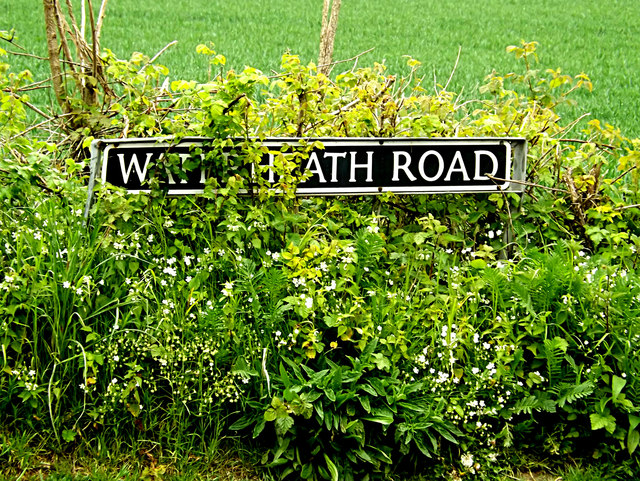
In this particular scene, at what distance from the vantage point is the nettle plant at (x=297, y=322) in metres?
2.82

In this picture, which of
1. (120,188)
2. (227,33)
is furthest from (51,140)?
(227,33)

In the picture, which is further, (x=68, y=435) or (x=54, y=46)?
(x=54, y=46)

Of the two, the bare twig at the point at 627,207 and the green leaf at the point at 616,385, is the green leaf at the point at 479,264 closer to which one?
the green leaf at the point at 616,385

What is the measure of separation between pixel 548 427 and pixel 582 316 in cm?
50

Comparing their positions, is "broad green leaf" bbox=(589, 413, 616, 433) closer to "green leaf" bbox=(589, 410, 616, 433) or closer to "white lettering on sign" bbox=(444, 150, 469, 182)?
"green leaf" bbox=(589, 410, 616, 433)

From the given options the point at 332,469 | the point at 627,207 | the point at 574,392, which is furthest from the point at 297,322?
the point at 627,207

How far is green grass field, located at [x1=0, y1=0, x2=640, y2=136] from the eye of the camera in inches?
448

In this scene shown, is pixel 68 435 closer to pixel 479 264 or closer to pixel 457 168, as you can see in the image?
pixel 479 264

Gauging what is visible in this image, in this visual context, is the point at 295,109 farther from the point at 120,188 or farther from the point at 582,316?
the point at 582,316

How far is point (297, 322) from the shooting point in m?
3.01

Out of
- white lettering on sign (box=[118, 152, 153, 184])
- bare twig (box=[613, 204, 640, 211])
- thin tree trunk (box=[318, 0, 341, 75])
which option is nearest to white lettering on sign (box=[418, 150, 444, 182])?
bare twig (box=[613, 204, 640, 211])

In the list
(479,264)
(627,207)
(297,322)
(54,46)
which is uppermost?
(54,46)

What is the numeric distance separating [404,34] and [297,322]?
1446 cm

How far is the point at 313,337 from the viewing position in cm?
290
